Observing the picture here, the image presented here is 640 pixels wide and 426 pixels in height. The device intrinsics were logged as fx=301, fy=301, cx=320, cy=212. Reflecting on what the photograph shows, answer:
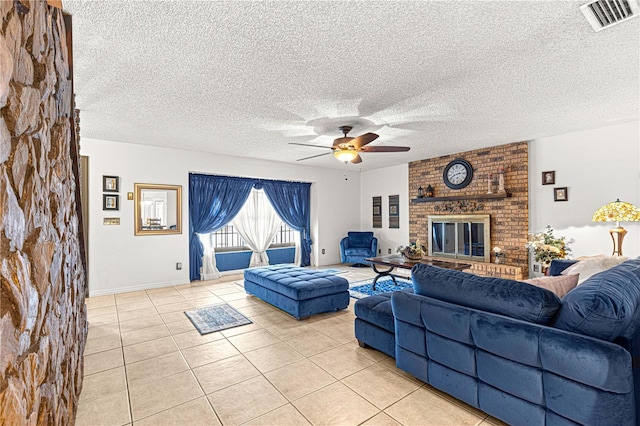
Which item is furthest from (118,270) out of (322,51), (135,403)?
(322,51)

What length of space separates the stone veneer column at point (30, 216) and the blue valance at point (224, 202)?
4.52m

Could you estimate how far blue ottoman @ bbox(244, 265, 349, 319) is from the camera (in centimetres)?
362

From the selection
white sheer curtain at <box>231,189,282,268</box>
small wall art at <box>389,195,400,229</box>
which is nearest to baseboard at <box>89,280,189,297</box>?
white sheer curtain at <box>231,189,282,268</box>

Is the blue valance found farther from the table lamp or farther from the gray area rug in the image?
the table lamp

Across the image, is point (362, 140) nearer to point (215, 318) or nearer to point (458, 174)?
point (215, 318)

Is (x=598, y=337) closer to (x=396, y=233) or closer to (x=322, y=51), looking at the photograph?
(x=322, y=51)

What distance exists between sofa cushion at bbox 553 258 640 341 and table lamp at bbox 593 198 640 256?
2824 mm

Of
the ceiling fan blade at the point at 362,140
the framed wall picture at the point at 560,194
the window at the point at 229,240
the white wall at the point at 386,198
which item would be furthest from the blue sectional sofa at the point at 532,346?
the window at the point at 229,240

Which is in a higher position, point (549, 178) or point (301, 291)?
point (549, 178)

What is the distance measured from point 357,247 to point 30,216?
272 inches

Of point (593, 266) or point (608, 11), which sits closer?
point (608, 11)

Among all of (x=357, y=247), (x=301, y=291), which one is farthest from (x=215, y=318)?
(x=357, y=247)

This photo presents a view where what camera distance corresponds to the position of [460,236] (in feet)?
20.0

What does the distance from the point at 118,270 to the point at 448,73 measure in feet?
18.1
